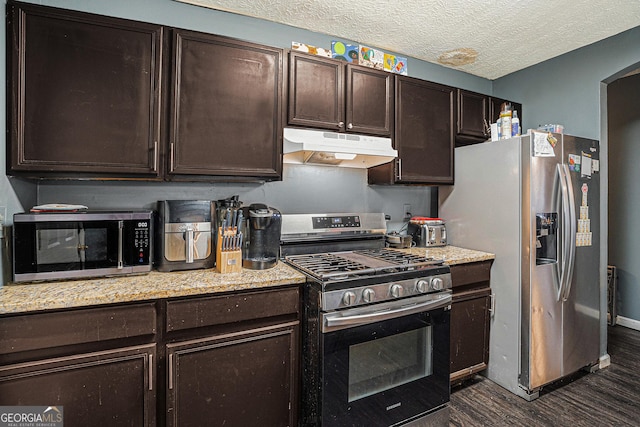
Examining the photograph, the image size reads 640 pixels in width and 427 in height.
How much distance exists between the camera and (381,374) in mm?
1685

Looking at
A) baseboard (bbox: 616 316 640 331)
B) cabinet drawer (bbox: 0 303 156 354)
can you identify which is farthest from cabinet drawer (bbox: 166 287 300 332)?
baseboard (bbox: 616 316 640 331)

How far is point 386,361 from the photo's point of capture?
170 centimetres

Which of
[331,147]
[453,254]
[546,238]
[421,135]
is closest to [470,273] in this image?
[453,254]

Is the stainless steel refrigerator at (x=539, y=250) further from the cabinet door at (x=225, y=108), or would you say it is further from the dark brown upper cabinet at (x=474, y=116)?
the cabinet door at (x=225, y=108)

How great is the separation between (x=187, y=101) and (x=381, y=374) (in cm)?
182

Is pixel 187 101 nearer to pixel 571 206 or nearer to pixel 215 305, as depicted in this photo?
pixel 215 305

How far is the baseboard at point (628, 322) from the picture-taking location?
10.7 ft

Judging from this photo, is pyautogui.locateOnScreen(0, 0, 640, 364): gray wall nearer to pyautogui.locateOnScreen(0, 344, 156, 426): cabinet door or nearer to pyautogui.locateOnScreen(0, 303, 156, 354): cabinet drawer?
pyautogui.locateOnScreen(0, 303, 156, 354): cabinet drawer

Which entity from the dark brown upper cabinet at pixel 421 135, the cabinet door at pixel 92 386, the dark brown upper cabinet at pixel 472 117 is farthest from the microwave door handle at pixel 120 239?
the dark brown upper cabinet at pixel 472 117

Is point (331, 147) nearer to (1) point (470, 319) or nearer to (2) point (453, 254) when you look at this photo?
(2) point (453, 254)

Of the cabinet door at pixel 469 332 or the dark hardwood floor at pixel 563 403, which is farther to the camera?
the cabinet door at pixel 469 332

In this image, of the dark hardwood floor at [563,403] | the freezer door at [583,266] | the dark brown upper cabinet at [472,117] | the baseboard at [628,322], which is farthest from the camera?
the baseboard at [628,322]

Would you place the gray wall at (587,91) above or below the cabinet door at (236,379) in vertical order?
above

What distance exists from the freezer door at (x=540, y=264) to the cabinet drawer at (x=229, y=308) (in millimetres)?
1609
